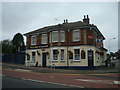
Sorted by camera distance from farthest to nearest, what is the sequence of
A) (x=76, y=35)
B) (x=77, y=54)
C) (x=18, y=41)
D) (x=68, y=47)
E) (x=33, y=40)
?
(x=18, y=41) → (x=33, y=40) → (x=68, y=47) → (x=76, y=35) → (x=77, y=54)

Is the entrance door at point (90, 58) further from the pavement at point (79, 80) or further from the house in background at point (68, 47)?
the pavement at point (79, 80)

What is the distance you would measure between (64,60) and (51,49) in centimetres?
277

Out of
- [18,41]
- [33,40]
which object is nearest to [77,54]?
[33,40]

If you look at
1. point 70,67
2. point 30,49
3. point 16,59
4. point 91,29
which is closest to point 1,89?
point 70,67

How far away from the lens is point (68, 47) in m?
25.1

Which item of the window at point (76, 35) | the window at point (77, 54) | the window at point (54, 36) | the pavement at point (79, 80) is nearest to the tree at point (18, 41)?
the window at point (54, 36)

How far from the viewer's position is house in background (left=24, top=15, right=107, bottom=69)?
23.8m

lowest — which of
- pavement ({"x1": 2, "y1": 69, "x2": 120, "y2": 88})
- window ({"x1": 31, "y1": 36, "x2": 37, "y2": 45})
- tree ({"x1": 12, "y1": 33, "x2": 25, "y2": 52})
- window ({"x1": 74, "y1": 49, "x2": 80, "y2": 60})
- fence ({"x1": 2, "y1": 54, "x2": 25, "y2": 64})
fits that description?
pavement ({"x1": 2, "y1": 69, "x2": 120, "y2": 88})

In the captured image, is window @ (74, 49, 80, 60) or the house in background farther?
window @ (74, 49, 80, 60)

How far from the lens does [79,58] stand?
23875mm

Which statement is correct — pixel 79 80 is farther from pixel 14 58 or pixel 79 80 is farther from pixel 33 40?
pixel 14 58

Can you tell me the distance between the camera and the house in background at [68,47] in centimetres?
2381

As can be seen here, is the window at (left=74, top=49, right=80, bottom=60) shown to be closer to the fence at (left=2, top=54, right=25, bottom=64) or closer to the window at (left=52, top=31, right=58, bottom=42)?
the window at (left=52, top=31, right=58, bottom=42)

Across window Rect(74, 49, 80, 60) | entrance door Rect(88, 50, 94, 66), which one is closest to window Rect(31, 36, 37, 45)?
window Rect(74, 49, 80, 60)
